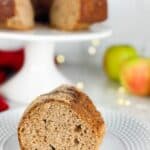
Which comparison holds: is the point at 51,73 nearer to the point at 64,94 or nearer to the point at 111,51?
the point at 111,51

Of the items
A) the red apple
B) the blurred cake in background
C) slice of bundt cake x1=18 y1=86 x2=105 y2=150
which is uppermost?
the blurred cake in background

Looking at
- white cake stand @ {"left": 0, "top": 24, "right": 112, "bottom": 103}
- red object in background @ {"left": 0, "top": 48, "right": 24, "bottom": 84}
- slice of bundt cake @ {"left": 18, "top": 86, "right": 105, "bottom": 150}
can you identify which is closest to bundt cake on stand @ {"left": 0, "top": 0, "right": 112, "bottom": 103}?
white cake stand @ {"left": 0, "top": 24, "right": 112, "bottom": 103}

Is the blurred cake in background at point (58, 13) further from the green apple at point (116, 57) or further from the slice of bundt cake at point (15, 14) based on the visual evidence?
the green apple at point (116, 57)

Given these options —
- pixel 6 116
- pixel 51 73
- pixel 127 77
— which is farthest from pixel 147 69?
pixel 6 116

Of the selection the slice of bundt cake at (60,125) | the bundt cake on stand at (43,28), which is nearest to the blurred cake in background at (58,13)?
the bundt cake on stand at (43,28)

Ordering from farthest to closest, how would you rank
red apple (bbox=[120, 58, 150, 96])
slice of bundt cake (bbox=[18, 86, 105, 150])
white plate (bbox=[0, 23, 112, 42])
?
red apple (bbox=[120, 58, 150, 96])
white plate (bbox=[0, 23, 112, 42])
slice of bundt cake (bbox=[18, 86, 105, 150])

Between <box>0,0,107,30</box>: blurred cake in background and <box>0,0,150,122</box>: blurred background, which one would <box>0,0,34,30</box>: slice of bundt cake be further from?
<box>0,0,150,122</box>: blurred background

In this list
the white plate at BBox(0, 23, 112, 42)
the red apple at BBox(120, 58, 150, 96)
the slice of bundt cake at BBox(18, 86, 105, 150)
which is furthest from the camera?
the red apple at BBox(120, 58, 150, 96)
